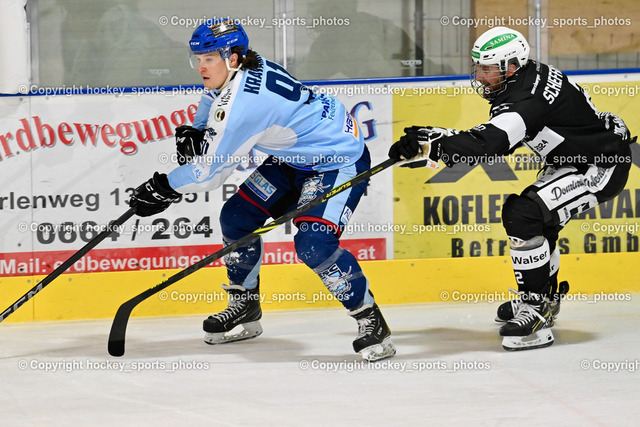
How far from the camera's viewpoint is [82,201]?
477 cm

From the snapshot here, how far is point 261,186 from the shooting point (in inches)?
158

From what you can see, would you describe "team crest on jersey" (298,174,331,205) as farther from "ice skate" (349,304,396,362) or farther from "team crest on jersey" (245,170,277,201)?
"ice skate" (349,304,396,362)

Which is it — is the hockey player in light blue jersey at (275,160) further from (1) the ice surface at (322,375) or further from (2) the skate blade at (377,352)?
(1) the ice surface at (322,375)

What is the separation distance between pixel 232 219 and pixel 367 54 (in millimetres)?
1581

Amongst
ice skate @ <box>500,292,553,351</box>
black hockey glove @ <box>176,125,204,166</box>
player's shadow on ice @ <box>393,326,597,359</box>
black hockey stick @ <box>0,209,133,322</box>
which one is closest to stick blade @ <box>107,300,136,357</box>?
black hockey stick @ <box>0,209,133,322</box>

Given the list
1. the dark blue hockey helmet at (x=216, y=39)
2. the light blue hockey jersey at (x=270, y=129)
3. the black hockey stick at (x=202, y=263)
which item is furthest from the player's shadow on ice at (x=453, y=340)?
the dark blue hockey helmet at (x=216, y=39)

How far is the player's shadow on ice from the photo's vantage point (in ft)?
12.8

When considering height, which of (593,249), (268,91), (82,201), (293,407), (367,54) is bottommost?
(293,407)

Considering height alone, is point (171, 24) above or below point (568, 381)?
above

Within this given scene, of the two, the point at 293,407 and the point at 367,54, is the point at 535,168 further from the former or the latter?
the point at 293,407

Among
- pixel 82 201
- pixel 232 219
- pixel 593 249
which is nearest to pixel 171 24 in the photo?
pixel 82 201

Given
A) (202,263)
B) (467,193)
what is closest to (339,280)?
(202,263)

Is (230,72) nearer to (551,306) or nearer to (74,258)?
(74,258)

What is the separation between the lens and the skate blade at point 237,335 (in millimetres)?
4121
